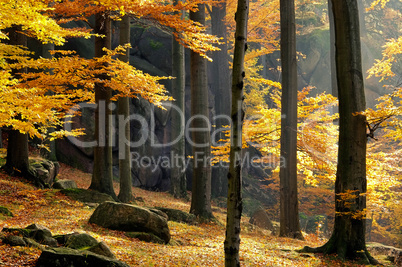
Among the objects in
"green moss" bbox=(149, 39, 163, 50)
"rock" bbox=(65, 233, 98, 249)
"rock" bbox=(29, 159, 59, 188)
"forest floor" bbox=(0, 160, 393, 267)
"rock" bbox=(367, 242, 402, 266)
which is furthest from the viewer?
"green moss" bbox=(149, 39, 163, 50)

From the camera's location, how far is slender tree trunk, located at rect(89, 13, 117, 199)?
39.5ft

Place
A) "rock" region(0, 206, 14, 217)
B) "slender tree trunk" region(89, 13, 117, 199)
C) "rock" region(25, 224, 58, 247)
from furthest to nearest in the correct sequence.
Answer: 1. "slender tree trunk" region(89, 13, 117, 199)
2. "rock" region(0, 206, 14, 217)
3. "rock" region(25, 224, 58, 247)

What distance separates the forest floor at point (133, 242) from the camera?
6621mm

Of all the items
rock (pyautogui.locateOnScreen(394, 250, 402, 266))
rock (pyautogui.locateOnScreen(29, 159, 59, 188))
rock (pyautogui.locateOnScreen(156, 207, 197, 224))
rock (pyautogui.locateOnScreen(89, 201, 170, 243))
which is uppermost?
rock (pyautogui.locateOnScreen(29, 159, 59, 188))

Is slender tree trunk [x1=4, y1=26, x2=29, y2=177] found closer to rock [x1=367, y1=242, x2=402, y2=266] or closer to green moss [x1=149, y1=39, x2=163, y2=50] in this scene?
rock [x1=367, y1=242, x2=402, y2=266]

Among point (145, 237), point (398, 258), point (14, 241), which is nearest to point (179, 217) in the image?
point (145, 237)

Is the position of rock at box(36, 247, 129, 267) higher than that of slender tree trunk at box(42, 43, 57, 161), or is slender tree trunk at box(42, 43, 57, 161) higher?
slender tree trunk at box(42, 43, 57, 161)

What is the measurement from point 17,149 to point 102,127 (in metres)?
2.85

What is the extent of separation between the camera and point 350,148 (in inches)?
343

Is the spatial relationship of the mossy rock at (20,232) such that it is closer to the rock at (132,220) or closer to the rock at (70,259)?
the rock at (70,259)

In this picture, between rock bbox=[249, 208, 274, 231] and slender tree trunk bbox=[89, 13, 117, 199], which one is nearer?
slender tree trunk bbox=[89, 13, 117, 199]

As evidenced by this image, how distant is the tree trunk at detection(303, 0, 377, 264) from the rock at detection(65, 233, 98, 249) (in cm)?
551

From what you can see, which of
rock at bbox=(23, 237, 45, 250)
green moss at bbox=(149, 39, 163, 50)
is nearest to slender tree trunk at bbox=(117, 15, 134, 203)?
rock at bbox=(23, 237, 45, 250)

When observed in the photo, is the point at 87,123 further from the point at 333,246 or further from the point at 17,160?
the point at 333,246
